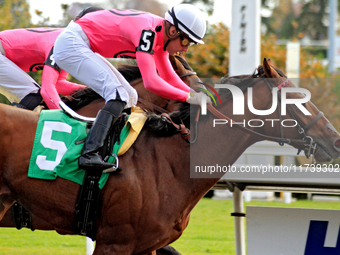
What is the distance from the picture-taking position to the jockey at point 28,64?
3639 millimetres

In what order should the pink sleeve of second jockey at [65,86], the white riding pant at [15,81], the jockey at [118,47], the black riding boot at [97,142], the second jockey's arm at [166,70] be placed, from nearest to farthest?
the black riding boot at [97,142] < the jockey at [118,47] < the second jockey's arm at [166,70] < the white riding pant at [15,81] < the pink sleeve of second jockey at [65,86]

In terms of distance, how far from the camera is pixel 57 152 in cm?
278

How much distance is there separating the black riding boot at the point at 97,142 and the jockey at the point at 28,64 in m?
0.92

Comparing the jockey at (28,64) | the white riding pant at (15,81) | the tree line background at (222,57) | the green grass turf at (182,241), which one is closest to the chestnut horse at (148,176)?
the jockey at (28,64)

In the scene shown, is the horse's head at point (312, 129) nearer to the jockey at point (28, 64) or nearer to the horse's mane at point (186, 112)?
the horse's mane at point (186, 112)

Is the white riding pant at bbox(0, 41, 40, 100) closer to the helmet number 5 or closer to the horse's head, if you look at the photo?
the helmet number 5

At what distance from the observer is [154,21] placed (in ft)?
9.66

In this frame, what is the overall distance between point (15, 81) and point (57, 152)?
4.08 ft

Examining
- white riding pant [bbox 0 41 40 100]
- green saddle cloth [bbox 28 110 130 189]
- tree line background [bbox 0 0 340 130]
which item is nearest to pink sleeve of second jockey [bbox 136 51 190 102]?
green saddle cloth [bbox 28 110 130 189]

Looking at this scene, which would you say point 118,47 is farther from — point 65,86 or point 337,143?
point 337,143

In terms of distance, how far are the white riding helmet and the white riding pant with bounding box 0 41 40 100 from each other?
1431 millimetres

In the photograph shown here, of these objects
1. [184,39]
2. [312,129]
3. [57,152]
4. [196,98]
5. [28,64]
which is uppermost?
[184,39]

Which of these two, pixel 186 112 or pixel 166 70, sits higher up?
pixel 166 70

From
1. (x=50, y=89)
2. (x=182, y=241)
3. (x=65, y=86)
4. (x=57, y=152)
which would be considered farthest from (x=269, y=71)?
(x=182, y=241)
